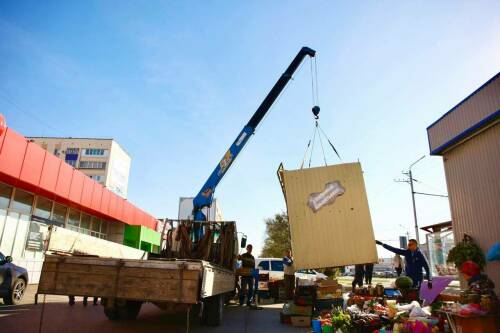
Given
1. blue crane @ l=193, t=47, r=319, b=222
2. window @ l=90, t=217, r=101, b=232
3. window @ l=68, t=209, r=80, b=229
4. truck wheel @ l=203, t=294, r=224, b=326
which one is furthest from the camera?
window @ l=90, t=217, r=101, b=232

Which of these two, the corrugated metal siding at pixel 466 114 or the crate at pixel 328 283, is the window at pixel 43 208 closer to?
the crate at pixel 328 283

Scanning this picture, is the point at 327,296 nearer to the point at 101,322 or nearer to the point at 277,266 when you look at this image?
the point at 101,322

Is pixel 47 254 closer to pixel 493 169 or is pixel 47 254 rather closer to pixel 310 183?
pixel 310 183

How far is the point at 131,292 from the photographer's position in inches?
201

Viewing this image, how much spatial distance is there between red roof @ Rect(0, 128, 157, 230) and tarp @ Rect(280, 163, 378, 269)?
11.2 meters

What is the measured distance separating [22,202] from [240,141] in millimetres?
10913

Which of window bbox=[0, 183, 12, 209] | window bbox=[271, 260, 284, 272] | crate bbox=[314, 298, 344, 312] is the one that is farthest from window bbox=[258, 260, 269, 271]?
window bbox=[0, 183, 12, 209]

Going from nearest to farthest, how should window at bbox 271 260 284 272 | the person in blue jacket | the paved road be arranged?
the paved road < the person in blue jacket < window at bbox 271 260 284 272

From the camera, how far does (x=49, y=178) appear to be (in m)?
15.4

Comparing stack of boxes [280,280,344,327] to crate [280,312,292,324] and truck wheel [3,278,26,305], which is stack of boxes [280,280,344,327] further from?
truck wheel [3,278,26,305]

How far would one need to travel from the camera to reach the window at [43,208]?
16531 mm

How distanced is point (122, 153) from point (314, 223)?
213 ft

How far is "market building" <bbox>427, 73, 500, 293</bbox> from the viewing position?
7852 mm

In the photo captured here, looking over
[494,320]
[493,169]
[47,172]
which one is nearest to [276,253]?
[47,172]
